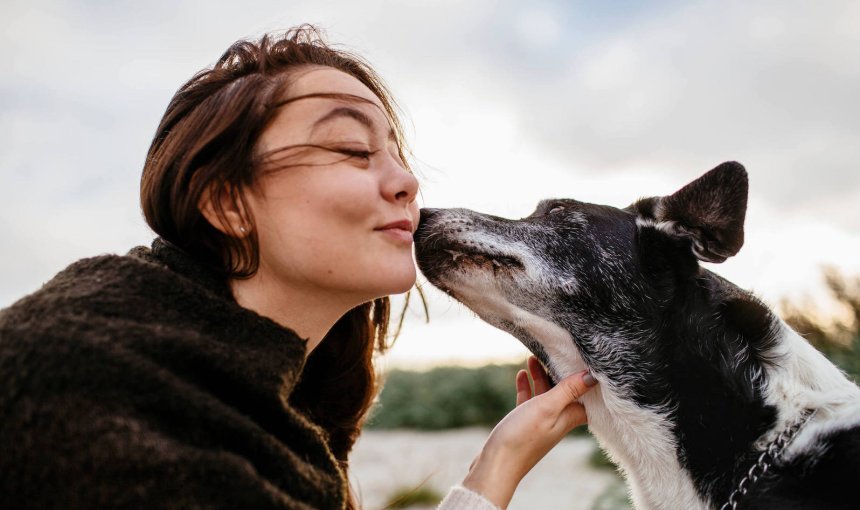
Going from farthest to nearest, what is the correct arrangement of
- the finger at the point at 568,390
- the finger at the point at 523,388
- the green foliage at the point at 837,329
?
the green foliage at the point at 837,329
the finger at the point at 523,388
the finger at the point at 568,390

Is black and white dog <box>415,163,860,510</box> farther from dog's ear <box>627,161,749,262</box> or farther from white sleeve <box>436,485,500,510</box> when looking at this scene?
white sleeve <box>436,485,500,510</box>

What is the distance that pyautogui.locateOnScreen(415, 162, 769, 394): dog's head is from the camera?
2.93 m

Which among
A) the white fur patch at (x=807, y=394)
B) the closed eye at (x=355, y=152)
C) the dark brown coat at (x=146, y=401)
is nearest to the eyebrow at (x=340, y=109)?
the closed eye at (x=355, y=152)

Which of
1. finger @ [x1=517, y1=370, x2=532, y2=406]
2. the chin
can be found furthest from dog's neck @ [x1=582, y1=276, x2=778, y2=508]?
the chin

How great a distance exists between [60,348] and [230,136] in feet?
3.10

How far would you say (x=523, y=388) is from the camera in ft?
10.8

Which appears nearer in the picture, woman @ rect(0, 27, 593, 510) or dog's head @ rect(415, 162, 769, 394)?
woman @ rect(0, 27, 593, 510)

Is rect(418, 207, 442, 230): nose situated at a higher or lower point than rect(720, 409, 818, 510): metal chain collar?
higher

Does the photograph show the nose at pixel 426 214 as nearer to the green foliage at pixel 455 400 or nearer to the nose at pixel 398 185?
the nose at pixel 398 185

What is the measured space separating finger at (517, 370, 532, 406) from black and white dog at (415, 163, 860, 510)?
0.74 ft

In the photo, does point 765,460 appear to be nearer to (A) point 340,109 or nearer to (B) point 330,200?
(B) point 330,200

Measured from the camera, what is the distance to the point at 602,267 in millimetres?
3139

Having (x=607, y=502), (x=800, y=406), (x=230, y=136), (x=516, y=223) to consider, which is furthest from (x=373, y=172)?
(x=607, y=502)

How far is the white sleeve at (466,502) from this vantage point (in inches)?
93.0
